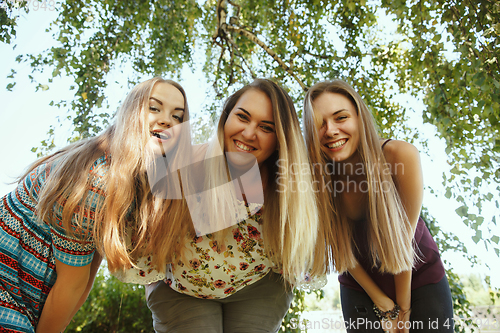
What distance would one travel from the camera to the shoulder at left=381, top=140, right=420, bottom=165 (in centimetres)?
149

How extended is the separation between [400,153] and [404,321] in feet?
2.74

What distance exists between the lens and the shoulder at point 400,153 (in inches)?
58.6

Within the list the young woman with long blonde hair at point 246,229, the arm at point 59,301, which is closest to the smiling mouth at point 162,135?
the young woman with long blonde hair at point 246,229

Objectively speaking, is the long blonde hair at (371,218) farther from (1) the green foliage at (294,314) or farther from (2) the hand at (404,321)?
Result: (1) the green foliage at (294,314)

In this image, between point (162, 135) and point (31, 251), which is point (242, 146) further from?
point (31, 251)

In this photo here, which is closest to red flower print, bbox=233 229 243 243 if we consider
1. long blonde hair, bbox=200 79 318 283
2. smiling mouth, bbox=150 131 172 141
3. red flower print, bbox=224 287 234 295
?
long blonde hair, bbox=200 79 318 283

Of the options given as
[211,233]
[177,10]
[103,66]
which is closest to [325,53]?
[177,10]

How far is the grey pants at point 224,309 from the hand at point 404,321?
1.87 feet

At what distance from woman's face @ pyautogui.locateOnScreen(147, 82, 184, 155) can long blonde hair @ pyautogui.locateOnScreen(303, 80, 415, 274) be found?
26.2 inches

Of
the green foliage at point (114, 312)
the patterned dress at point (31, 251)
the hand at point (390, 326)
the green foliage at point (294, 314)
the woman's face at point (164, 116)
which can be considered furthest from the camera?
the green foliage at point (114, 312)

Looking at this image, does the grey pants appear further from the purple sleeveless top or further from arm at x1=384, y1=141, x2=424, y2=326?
arm at x1=384, y1=141, x2=424, y2=326

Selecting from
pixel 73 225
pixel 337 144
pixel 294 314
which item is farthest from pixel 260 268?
pixel 294 314

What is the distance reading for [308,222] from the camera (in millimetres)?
→ 1415

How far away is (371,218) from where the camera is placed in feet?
4.95
